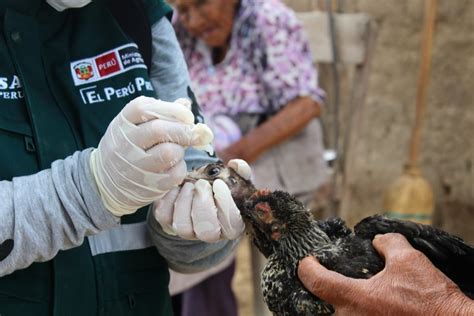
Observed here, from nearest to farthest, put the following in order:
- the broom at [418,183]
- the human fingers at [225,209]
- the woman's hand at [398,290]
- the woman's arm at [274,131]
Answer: the woman's hand at [398,290] < the human fingers at [225,209] < the woman's arm at [274,131] < the broom at [418,183]

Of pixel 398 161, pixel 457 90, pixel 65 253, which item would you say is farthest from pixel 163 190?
pixel 398 161

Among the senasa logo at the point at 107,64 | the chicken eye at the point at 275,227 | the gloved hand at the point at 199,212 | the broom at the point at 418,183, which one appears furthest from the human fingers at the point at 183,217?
the broom at the point at 418,183

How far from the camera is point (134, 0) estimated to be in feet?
4.93

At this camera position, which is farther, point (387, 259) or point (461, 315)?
point (387, 259)

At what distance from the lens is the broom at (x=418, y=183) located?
12.6 ft

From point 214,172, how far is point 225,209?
0.12 meters

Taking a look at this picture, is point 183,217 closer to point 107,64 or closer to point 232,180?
point 232,180

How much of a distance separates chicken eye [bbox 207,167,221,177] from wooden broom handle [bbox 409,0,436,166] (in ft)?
8.48

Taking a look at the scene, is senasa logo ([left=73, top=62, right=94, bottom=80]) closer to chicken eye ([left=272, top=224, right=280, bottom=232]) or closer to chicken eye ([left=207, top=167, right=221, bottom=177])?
chicken eye ([left=207, top=167, right=221, bottom=177])

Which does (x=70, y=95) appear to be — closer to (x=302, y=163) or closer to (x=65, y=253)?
(x=65, y=253)

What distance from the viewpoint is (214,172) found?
155cm

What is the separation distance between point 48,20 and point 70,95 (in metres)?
0.18

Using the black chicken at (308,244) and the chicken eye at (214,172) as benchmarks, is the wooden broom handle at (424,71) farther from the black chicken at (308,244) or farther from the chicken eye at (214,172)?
the chicken eye at (214,172)

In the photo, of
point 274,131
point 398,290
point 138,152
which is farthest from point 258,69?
point 398,290
